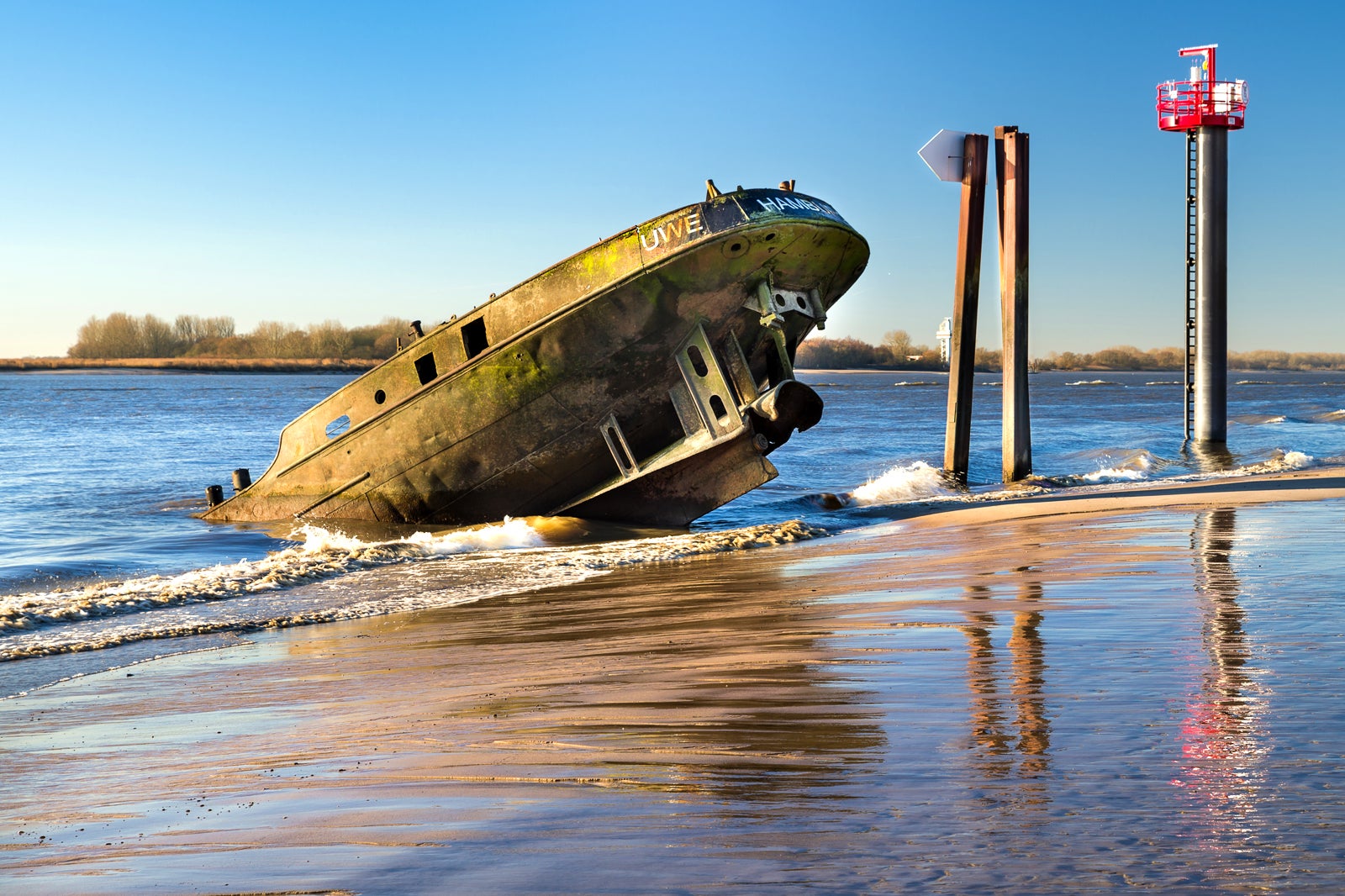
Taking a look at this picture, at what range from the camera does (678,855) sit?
8.55 ft

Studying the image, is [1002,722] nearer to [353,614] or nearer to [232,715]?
[232,715]

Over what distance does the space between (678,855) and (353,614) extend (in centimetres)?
629

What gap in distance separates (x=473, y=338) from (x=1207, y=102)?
15044 millimetres

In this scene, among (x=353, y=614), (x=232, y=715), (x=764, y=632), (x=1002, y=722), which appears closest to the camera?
(x=1002, y=722)

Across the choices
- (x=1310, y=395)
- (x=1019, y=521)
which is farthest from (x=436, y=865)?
(x=1310, y=395)

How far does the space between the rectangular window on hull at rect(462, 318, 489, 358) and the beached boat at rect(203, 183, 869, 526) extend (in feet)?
0.07

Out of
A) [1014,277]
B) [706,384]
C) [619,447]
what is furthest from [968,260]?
[619,447]

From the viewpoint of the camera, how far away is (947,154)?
16.5m

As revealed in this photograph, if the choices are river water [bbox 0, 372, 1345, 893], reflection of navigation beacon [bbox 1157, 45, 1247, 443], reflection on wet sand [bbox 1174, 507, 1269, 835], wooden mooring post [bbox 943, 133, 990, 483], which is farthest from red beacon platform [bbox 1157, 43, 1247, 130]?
reflection on wet sand [bbox 1174, 507, 1269, 835]

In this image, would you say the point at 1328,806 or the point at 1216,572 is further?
the point at 1216,572

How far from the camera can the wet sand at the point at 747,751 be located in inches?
100

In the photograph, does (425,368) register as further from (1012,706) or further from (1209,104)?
(1209,104)

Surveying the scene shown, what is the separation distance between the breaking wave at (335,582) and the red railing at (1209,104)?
13393mm

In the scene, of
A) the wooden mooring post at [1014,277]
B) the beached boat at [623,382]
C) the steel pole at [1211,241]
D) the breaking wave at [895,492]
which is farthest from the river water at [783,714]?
the steel pole at [1211,241]
